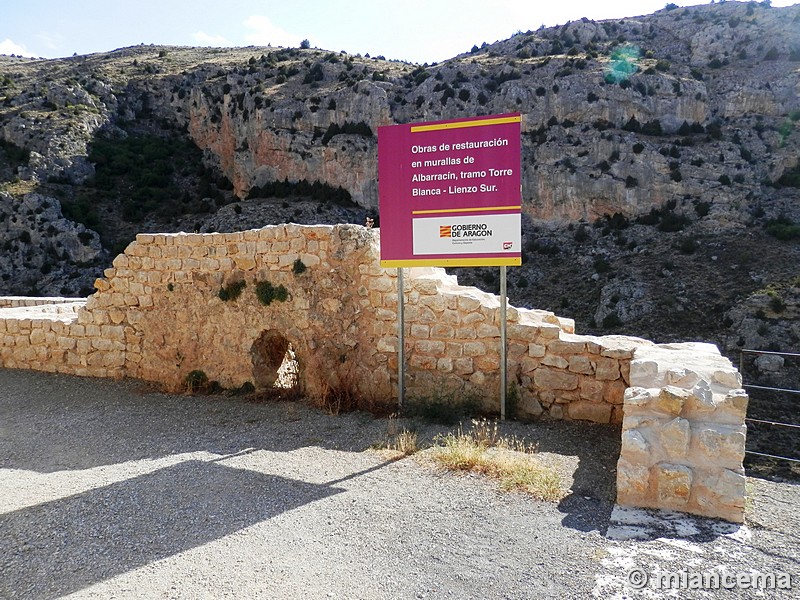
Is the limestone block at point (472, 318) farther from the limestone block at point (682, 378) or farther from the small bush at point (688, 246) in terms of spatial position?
the small bush at point (688, 246)

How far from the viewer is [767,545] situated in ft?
11.1

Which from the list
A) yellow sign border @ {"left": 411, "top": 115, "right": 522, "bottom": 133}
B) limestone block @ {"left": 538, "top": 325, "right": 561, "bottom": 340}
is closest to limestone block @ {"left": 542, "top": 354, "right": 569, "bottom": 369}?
limestone block @ {"left": 538, "top": 325, "right": 561, "bottom": 340}

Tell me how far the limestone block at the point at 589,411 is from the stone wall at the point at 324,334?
0.01 metres

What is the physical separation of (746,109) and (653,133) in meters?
6.87

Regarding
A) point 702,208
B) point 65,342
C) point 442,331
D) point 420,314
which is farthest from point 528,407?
point 702,208

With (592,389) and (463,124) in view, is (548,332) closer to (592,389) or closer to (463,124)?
(592,389)

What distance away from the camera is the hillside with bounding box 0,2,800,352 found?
104 feet

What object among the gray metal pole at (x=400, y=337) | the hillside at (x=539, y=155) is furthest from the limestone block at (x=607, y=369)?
the hillside at (x=539, y=155)

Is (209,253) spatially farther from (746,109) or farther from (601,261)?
(746,109)

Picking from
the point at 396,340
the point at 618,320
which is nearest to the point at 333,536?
the point at 396,340

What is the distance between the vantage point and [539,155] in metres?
42.4

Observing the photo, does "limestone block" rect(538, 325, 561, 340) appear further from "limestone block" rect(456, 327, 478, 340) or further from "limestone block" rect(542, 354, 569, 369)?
"limestone block" rect(456, 327, 478, 340)

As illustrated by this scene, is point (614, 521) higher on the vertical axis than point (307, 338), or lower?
lower

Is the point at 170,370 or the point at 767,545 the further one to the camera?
the point at 170,370
